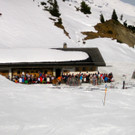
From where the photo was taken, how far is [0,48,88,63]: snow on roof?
24.9 meters

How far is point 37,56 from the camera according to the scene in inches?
1025

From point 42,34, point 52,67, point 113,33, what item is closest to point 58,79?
point 52,67

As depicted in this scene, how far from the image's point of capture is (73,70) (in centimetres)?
2627

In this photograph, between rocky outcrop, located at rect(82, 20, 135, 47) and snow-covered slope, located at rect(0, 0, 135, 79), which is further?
rocky outcrop, located at rect(82, 20, 135, 47)

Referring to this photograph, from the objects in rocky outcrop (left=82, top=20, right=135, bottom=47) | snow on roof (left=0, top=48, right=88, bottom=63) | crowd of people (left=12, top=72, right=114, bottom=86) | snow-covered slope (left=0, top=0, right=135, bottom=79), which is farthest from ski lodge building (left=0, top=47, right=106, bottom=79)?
rocky outcrop (left=82, top=20, right=135, bottom=47)

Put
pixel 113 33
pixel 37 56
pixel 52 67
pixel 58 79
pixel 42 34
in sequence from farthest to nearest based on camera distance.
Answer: pixel 113 33 → pixel 42 34 → pixel 37 56 → pixel 52 67 → pixel 58 79

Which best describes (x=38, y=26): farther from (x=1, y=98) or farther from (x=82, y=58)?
(x=1, y=98)

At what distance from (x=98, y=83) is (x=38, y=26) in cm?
3386

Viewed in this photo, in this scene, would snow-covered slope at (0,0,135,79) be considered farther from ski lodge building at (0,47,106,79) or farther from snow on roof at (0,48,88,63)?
ski lodge building at (0,47,106,79)

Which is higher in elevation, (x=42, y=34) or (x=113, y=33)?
(x=113, y=33)

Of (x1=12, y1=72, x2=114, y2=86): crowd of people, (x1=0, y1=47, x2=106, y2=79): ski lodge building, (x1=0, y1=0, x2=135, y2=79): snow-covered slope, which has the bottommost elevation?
(x1=12, y1=72, x2=114, y2=86): crowd of people

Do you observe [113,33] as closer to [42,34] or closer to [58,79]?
[42,34]

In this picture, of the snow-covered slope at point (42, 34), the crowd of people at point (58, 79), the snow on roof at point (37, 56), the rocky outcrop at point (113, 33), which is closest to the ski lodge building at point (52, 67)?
the snow on roof at point (37, 56)

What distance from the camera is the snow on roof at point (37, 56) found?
81.7ft
